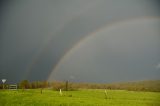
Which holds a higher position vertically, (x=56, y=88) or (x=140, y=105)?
(x=56, y=88)

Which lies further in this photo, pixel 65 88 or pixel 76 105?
pixel 65 88

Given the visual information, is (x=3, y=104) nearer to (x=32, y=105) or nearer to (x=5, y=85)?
(x=32, y=105)

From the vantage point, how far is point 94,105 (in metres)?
26.0

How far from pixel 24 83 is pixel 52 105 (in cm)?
4418

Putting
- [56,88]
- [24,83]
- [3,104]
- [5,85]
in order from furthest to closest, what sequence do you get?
[24,83] < [56,88] < [5,85] < [3,104]

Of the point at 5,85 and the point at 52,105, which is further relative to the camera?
the point at 5,85

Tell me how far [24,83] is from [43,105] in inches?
1735

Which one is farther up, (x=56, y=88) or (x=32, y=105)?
(x=56, y=88)

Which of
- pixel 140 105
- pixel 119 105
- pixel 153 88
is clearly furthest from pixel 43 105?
pixel 153 88

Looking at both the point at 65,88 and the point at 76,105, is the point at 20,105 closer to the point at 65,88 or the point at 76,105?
the point at 76,105

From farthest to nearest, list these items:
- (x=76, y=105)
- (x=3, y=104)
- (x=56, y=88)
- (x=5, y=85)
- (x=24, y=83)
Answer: (x=24, y=83) → (x=56, y=88) → (x=5, y=85) → (x=3, y=104) → (x=76, y=105)

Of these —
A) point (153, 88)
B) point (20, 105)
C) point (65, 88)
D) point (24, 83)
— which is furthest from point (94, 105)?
point (24, 83)

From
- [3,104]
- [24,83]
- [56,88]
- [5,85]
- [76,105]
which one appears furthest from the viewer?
[24,83]

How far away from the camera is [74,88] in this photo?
59250 millimetres
